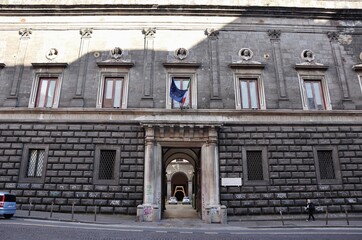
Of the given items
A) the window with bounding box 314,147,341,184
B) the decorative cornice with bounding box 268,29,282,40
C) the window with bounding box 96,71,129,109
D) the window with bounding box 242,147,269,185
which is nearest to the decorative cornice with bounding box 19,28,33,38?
the window with bounding box 96,71,129,109

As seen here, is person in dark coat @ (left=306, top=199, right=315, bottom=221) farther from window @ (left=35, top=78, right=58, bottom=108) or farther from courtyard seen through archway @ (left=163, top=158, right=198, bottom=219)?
courtyard seen through archway @ (left=163, top=158, right=198, bottom=219)

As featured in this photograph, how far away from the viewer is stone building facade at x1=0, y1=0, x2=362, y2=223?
14297mm

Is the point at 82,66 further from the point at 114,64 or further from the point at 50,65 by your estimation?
the point at 114,64

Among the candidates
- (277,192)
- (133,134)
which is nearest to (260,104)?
(277,192)

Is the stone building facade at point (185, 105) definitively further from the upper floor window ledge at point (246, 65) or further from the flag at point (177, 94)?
the flag at point (177, 94)

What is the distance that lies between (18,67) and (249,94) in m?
13.5

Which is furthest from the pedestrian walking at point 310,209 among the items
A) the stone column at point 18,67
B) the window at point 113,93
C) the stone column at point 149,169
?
the stone column at point 18,67

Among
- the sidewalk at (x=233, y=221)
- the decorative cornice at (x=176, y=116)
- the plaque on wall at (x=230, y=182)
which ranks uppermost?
the decorative cornice at (x=176, y=116)

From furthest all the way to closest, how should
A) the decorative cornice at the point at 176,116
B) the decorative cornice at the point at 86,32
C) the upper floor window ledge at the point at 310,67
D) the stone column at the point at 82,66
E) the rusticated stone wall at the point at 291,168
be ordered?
the decorative cornice at the point at 86,32 < the upper floor window ledge at the point at 310,67 < the stone column at the point at 82,66 < the decorative cornice at the point at 176,116 < the rusticated stone wall at the point at 291,168

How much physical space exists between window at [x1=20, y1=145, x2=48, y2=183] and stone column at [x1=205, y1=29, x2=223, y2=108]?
31.0 feet

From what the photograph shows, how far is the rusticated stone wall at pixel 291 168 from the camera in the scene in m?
14.2

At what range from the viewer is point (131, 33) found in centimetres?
1700

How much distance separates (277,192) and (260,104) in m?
4.88

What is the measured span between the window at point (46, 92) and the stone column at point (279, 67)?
12.9 metres
